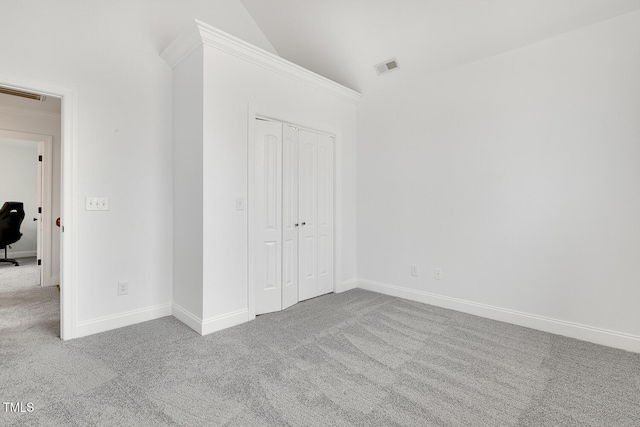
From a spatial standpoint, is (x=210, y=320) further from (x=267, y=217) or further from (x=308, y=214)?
(x=308, y=214)

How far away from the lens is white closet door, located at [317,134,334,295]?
377 cm

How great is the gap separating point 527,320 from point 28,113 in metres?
6.38

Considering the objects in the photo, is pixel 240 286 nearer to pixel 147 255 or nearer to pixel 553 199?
pixel 147 255

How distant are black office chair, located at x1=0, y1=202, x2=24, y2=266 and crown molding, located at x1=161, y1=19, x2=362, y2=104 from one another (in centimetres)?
539

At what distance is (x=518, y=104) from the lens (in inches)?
113

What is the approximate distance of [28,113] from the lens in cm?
407

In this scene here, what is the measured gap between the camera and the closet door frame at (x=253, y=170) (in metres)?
2.96

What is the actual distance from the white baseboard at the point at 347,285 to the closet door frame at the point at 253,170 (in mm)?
38

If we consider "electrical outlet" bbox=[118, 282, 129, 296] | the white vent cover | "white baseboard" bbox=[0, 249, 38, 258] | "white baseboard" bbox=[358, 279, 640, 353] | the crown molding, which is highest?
the white vent cover

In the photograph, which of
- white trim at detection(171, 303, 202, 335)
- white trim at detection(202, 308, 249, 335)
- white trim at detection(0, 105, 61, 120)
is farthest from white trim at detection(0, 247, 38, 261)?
white trim at detection(202, 308, 249, 335)

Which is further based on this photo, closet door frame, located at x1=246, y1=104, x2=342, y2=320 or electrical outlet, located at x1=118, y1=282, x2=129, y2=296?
closet door frame, located at x1=246, y1=104, x2=342, y2=320

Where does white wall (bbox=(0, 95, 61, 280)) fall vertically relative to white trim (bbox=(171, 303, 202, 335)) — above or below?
above

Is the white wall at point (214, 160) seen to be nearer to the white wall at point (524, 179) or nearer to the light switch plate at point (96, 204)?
the light switch plate at point (96, 204)

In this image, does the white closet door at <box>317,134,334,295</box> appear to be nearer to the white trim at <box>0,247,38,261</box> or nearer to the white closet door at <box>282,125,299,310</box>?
the white closet door at <box>282,125,299,310</box>
